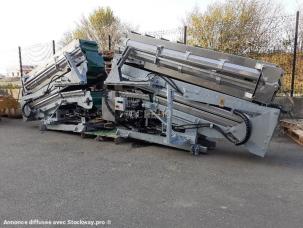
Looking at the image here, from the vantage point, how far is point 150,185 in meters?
4.25

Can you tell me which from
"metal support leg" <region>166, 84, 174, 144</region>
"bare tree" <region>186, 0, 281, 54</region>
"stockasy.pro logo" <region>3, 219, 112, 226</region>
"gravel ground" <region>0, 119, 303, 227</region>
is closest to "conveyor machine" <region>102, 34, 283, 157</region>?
"metal support leg" <region>166, 84, 174, 144</region>

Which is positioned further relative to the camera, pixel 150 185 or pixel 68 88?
pixel 68 88

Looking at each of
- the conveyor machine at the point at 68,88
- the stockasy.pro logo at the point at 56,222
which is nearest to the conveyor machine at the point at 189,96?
the conveyor machine at the point at 68,88

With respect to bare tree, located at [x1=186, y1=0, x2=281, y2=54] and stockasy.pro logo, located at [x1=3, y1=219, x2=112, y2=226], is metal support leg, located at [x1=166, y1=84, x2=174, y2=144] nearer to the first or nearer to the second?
stockasy.pro logo, located at [x1=3, y1=219, x2=112, y2=226]

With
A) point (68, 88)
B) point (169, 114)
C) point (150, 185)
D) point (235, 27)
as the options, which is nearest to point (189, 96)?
point (169, 114)

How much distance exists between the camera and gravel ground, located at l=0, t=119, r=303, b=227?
11.1 ft

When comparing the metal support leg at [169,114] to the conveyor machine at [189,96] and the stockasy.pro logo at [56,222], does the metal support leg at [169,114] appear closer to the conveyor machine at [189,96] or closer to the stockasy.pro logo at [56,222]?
the conveyor machine at [189,96]

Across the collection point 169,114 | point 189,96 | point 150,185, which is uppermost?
point 189,96

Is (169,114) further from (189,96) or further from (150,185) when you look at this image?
(150,185)

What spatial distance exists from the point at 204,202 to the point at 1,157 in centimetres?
367

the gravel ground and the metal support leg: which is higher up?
the metal support leg

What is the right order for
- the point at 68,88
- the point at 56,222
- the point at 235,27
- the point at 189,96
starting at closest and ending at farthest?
the point at 56,222 → the point at 189,96 → the point at 68,88 → the point at 235,27

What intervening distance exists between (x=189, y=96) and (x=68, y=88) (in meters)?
3.22

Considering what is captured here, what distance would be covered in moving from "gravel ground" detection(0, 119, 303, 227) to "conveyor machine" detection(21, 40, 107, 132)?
3.72 ft
